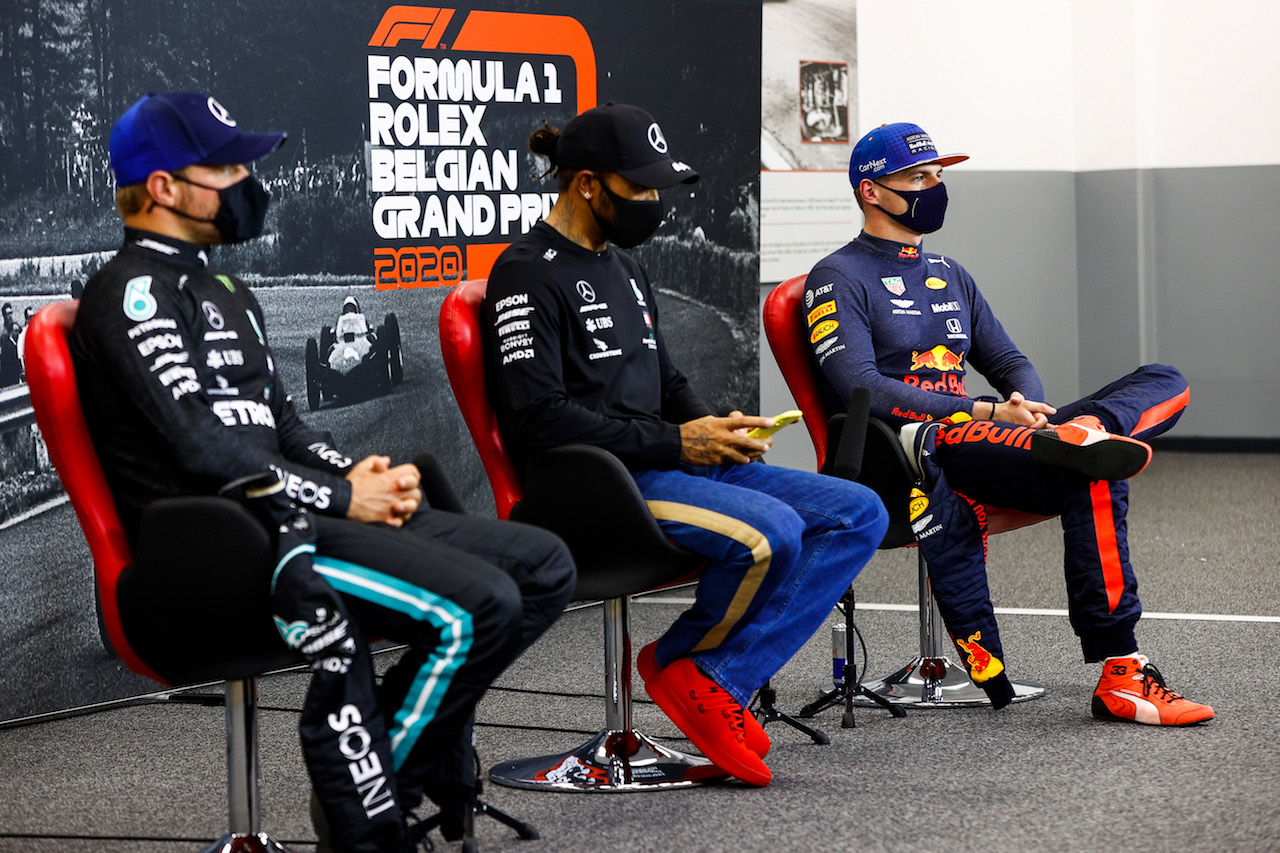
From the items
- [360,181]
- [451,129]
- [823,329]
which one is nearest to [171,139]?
[823,329]

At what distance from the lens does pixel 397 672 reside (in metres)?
2.00

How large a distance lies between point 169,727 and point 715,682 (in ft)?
4.22

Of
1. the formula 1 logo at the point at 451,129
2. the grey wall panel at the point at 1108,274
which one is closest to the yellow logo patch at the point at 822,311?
the formula 1 logo at the point at 451,129

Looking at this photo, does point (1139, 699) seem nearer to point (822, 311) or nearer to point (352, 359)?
point (822, 311)

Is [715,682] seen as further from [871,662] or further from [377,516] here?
[871,662]

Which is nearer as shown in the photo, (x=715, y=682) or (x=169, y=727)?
(x=715, y=682)

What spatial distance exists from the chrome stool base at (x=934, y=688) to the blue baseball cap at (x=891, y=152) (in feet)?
3.59

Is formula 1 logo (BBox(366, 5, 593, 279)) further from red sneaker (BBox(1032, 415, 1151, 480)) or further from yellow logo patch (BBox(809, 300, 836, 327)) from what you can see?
red sneaker (BBox(1032, 415, 1151, 480))

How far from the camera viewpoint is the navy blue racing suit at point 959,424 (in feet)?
9.60

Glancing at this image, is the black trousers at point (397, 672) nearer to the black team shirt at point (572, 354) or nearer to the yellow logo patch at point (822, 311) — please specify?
the black team shirt at point (572, 354)

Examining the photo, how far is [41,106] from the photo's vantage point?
3037mm

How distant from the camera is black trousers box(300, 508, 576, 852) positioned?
73.7 inches

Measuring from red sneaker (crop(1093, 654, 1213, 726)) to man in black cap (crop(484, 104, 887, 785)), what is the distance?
67 cm

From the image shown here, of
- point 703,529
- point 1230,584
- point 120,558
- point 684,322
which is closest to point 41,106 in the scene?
point 120,558
